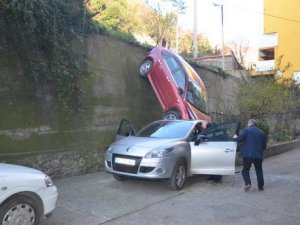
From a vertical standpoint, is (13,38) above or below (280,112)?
above

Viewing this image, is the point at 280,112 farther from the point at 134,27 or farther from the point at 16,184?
the point at 16,184

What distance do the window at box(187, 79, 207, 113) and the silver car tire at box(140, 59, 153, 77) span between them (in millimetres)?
1416

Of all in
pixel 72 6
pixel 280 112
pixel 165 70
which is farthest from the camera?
pixel 280 112

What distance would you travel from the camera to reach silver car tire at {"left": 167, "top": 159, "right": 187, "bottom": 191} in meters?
7.94

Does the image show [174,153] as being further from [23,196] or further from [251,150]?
[23,196]

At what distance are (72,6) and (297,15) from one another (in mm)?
30321

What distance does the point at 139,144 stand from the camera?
321 inches

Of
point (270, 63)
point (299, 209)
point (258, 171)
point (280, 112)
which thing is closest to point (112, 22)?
point (280, 112)

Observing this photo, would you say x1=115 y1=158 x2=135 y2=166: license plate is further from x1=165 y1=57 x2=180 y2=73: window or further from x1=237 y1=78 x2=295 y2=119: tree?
x1=237 y1=78 x2=295 y2=119: tree

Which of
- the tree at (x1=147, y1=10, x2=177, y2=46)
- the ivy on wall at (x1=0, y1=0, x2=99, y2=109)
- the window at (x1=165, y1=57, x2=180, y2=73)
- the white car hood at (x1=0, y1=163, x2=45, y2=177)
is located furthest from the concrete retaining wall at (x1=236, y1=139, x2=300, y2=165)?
the white car hood at (x1=0, y1=163, x2=45, y2=177)

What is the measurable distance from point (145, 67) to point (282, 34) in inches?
1092

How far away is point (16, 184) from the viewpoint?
15.9ft

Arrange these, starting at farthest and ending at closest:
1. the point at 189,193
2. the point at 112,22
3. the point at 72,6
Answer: the point at 112,22, the point at 72,6, the point at 189,193

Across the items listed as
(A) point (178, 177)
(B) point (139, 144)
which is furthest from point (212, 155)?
(B) point (139, 144)
